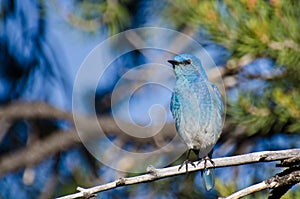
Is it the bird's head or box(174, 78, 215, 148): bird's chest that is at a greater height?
the bird's head

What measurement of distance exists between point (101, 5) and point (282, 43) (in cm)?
112

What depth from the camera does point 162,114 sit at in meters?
3.09

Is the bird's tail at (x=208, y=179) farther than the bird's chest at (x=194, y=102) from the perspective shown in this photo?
No

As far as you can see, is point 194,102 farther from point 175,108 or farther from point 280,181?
point 280,181

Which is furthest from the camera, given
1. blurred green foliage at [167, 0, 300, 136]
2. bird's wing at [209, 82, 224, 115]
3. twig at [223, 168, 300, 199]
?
bird's wing at [209, 82, 224, 115]

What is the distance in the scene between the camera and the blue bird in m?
2.76

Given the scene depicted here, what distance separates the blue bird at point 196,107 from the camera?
276cm

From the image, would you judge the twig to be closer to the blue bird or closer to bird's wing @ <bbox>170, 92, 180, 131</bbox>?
the blue bird

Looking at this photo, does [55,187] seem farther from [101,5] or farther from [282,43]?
[282,43]

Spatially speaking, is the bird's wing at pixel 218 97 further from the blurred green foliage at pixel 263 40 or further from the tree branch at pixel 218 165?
the tree branch at pixel 218 165

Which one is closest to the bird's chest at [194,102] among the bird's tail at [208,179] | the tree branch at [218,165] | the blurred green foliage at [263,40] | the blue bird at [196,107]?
the blue bird at [196,107]

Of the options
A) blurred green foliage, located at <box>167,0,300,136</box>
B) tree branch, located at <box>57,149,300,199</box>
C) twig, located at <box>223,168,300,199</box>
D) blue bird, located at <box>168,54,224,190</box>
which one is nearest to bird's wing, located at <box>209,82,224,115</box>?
blue bird, located at <box>168,54,224,190</box>

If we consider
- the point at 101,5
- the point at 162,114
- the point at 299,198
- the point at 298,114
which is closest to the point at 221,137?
the point at 162,114

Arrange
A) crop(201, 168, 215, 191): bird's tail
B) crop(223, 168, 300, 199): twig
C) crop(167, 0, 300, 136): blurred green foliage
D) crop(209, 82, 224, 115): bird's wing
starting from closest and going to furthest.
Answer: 1. crop(223, 168, 300, 199): twig
2. crop(167, 0, 300, 136): blurred green foliage
3. crop(201, 168, 215, 191): bird's tail
4. crop(209, 82, 224, 115): bird's wing
